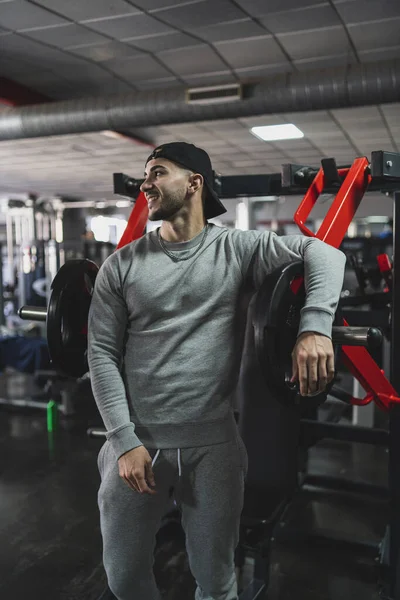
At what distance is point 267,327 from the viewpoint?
A: 1.16 metres

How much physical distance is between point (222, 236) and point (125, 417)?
0.52 m

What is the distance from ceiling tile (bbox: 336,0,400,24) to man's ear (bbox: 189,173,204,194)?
2.21 meters

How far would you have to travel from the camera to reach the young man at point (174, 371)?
51.8 inches

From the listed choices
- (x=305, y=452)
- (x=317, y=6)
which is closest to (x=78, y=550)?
(x=305, y=452)

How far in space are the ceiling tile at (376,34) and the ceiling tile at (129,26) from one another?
3.86ft

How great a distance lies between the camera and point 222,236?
4.66 ft

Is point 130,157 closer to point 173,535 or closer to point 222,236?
point 173,535

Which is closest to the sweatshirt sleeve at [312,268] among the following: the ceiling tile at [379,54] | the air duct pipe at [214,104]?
the air duct pipe at [214,104]

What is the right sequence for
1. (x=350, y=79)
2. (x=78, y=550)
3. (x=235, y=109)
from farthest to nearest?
(x=235, y=109), (x=350, y=79), (x=78, y=550)

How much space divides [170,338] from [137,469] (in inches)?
12.3

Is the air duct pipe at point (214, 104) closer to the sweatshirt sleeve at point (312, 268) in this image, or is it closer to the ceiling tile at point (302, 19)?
the ceiling tile at point (302, 19)

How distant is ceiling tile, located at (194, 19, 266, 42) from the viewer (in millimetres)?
3281

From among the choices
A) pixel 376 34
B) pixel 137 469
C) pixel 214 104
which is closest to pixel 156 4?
pixel 214 104

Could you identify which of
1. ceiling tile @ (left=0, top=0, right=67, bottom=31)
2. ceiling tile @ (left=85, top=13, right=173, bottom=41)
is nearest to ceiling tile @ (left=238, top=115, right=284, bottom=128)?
ceiling tile @ (left=85, top=13, right=173, bottom=41)
